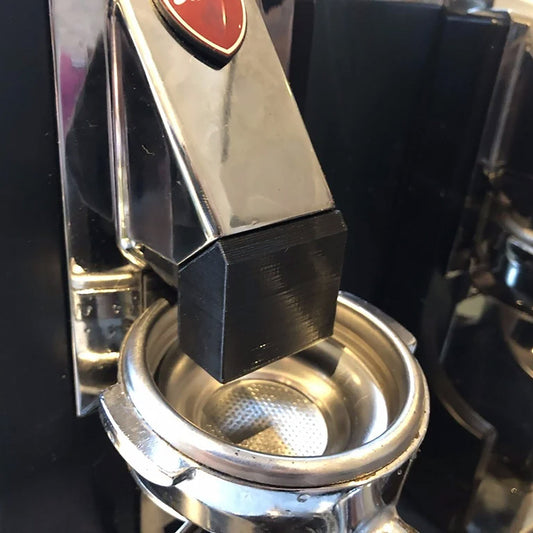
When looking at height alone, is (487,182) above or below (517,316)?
above

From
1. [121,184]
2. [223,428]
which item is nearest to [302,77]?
[121,184]

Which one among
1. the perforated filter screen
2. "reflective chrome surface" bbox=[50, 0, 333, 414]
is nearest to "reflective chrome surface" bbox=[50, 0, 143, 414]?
"reflective chrome surface" bbox=[50, 0, 333, 414]

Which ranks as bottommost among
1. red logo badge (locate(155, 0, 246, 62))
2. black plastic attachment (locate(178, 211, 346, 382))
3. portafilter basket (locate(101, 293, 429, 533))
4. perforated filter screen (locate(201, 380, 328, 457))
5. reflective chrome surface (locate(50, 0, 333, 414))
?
perforated filter screen (locate(201, 380, 328, 457))

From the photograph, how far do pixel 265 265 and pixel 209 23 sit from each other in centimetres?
15

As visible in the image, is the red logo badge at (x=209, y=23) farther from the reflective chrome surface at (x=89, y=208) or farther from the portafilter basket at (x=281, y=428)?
the portafilter basket at (x=281, y=428)

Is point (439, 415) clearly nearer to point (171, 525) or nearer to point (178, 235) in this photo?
point (171, 525)

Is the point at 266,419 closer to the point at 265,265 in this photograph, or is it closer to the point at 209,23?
the point at 265,265

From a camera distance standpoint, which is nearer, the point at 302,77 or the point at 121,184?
the point at 121,184

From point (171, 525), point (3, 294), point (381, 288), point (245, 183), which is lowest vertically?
point (171, 525)

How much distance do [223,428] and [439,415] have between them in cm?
35

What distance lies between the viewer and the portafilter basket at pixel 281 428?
37cm

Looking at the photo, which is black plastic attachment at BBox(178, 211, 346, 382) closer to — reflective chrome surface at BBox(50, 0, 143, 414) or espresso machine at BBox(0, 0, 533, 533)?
espresso machine at BBox(0, 0, 533, 533)

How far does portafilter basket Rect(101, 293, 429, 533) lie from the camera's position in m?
0.37

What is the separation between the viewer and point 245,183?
374 mm
